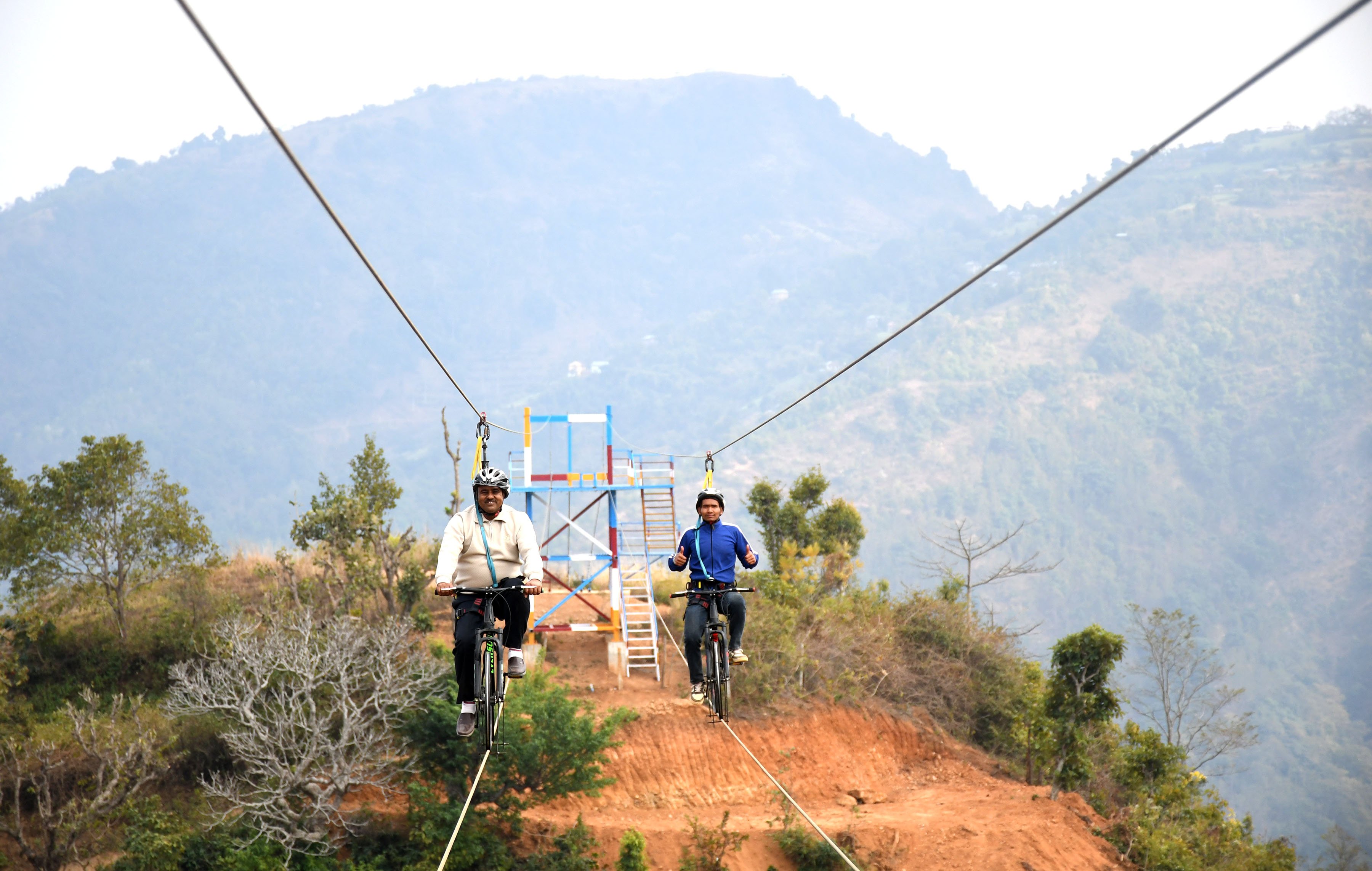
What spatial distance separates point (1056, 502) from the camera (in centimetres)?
12900

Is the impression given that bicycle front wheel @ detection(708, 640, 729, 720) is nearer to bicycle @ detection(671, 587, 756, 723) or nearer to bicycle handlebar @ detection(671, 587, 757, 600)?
bicycle @ detection(671, 587, 756, 723)

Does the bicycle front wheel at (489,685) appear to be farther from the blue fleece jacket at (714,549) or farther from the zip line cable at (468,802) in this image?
the blue fleece jacket at (714,549)

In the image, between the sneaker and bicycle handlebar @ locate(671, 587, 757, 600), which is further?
bicycle handlebar @ locate(671, 587, 757, 600)

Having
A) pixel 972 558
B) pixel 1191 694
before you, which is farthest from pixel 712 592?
pixel 1191 694

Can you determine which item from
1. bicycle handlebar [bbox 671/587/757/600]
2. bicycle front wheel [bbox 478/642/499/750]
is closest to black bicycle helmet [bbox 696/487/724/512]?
bicycle handlebar [bbox 671/587/757/600]

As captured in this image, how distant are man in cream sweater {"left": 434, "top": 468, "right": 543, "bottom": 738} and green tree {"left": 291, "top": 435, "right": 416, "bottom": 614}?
68.5 ft

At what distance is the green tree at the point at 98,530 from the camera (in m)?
30.9

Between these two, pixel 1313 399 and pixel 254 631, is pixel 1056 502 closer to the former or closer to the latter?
pixel 1313 399

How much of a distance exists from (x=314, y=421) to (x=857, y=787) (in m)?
181

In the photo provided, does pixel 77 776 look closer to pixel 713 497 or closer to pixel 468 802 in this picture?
pixel 713 497

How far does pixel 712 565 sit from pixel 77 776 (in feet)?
74.2

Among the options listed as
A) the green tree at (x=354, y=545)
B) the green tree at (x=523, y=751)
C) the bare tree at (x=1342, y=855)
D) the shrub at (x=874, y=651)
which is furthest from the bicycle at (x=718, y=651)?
the bare tree at (x=1342, y=855)

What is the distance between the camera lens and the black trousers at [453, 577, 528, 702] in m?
9.52

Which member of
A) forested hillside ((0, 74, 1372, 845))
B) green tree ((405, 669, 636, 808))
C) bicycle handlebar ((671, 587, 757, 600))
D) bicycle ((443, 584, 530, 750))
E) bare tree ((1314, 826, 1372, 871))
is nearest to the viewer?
bicycle ((443, 584, 530, 750))
